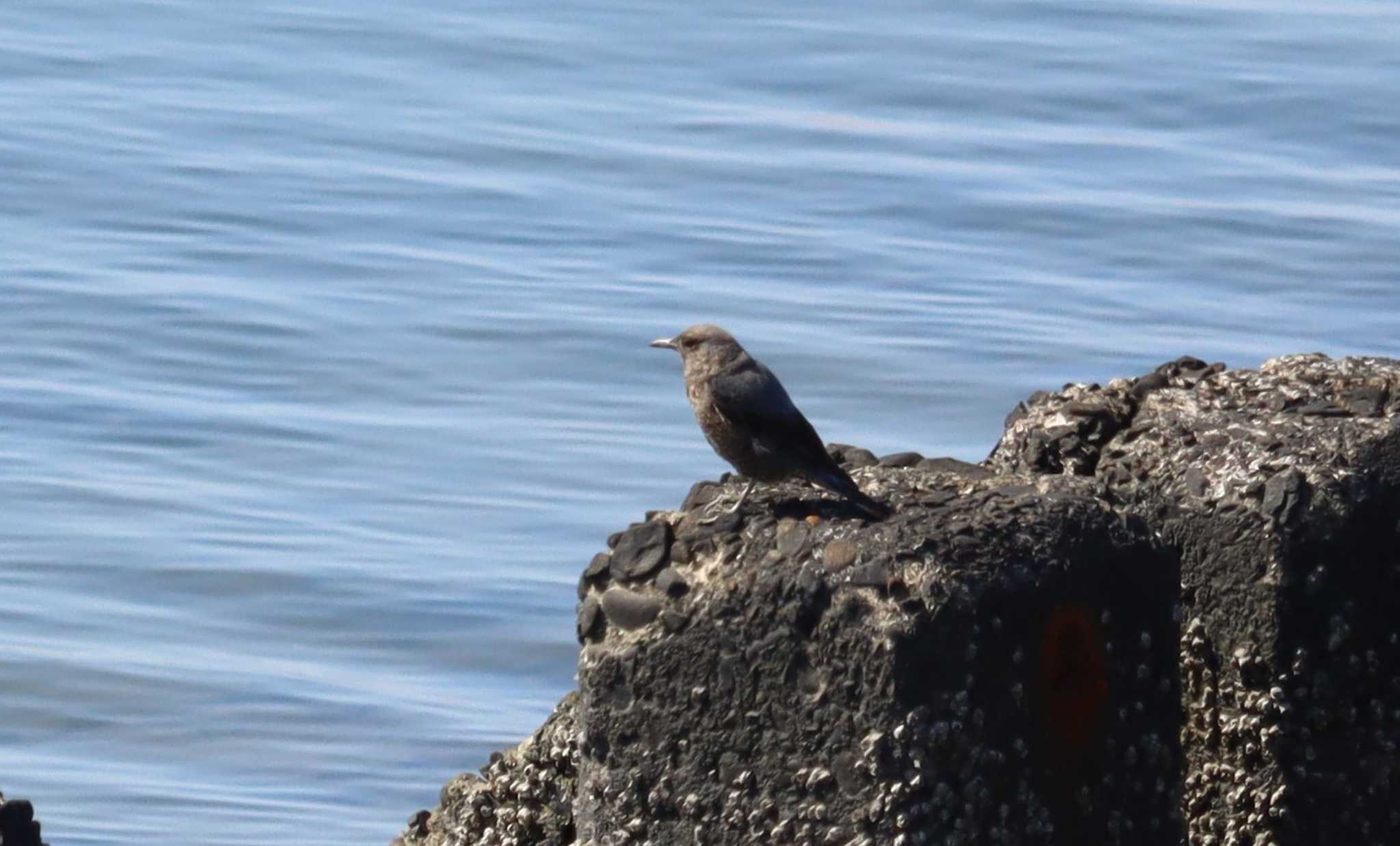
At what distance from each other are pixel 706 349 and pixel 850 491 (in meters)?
1.01

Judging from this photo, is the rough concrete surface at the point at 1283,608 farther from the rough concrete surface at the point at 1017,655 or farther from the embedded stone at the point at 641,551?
the embedded stone at the point at 641,551

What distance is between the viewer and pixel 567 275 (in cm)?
1611

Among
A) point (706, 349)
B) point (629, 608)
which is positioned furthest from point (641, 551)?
point (706, 349)

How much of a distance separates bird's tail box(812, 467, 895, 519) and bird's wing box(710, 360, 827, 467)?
10cm

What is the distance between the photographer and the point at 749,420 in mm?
4895

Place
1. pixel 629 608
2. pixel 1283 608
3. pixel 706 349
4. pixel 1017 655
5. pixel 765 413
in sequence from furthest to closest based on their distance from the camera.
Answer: pixel 706 349 → pixel 765 413 → pixel 1283 608 → pixel 629 608 → pixel 1017 655

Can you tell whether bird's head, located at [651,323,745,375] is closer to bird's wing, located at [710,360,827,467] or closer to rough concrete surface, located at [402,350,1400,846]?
bird's wing, located at [710,360,827,467]

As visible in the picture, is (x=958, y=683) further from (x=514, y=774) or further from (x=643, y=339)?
(x=643, y=339)

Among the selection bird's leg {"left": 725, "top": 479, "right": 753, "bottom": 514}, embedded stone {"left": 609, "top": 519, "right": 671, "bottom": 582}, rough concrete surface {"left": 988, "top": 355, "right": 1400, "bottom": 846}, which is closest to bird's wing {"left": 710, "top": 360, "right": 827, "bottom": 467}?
bird's leg {"left": 725, "top": 479, "right": 753, "bottom": 514}

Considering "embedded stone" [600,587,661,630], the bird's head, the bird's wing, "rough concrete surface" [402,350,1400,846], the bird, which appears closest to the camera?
"rough concrete surface" [402,350,1400,846]

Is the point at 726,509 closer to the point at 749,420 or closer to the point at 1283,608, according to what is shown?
the point at 749,420

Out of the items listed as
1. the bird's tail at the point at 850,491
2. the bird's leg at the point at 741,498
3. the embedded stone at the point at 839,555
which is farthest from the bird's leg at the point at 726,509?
the embedded stone at the point at 839,555

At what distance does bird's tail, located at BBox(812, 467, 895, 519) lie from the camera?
13.8ft

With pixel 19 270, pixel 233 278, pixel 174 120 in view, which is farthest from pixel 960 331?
pixel 174 120
